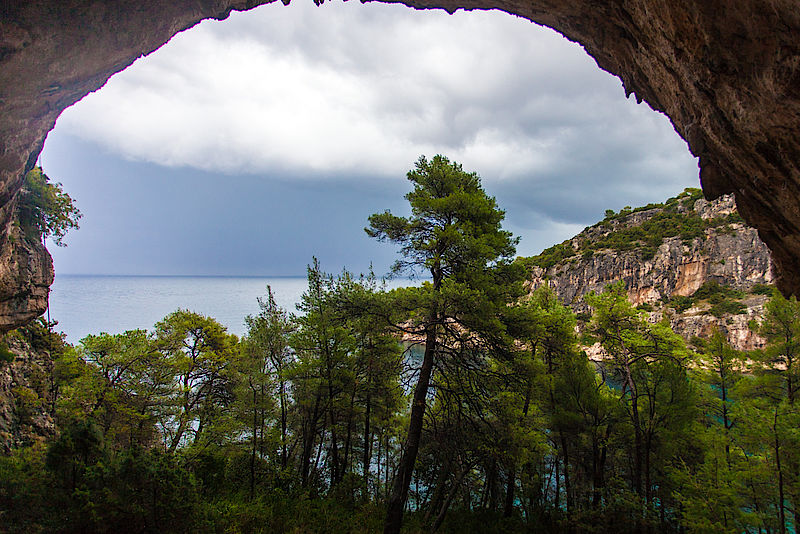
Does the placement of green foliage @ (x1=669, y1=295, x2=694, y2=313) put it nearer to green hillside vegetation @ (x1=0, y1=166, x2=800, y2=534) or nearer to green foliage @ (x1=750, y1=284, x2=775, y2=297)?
green foliage @ (x1=750, y1=284, x2=775, y2=297)

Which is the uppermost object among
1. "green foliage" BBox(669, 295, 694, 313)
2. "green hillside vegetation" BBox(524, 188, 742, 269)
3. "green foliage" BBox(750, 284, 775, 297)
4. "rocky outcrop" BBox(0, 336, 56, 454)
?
"green hillside vegetation" BBox(524, 188, 742, 269)

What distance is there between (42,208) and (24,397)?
25.6 ft

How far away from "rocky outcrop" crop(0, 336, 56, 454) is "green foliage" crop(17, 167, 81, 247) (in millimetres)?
5364

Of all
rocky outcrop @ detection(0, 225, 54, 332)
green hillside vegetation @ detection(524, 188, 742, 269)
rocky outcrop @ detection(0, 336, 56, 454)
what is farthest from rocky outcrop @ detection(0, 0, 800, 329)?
green hillside vegetation @ detection(524, 188, 742, 269)

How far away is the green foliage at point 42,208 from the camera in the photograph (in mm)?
10117

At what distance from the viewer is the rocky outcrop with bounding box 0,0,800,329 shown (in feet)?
10.3

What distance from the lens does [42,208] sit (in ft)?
35.0

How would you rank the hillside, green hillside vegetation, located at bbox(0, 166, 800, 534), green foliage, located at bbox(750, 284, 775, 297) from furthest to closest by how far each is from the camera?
1. the hillside
2. green foliage, located at bbox(750, 284, 775, 297)
3. green hillside vegetation, located at bbox(0, 166, 800, 534)

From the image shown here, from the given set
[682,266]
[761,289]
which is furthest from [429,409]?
[682,266]

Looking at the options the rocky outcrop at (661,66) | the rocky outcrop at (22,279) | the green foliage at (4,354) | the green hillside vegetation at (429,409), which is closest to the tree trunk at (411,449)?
the green hillside vegetation at (429,409)

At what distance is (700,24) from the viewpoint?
11.0 feet

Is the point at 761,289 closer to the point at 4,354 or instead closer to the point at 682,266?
the point at 682,266

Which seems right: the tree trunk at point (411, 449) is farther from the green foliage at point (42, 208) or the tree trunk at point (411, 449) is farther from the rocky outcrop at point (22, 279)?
the green foliage at point (42, 208)

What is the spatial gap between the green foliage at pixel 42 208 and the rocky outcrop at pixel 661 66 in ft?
19.7
